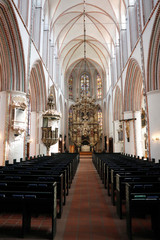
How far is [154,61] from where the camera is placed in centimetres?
1185

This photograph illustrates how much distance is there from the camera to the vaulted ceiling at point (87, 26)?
20.4 m

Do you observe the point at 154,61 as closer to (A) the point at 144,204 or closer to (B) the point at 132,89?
(B) the point at 132,89

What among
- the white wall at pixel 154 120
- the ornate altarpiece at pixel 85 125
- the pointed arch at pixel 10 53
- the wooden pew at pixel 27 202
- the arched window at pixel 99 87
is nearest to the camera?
the wooden pew at pixel 27 202

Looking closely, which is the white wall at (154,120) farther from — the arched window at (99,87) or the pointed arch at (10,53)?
the arched window at (99,87)

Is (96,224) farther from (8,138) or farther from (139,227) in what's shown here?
(8,138)

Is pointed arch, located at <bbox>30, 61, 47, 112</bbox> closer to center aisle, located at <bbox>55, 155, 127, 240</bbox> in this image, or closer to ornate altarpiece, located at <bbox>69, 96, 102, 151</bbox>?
ornate altarpiece, located at <bbox>69, 96, 102, 151</bbox>

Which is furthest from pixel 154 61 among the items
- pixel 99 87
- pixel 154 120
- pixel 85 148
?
pixel 99 87

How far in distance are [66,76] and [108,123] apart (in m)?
12.2

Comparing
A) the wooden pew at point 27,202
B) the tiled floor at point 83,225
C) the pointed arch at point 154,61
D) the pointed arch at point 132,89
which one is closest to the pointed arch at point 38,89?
the pointed arch at point 132,89

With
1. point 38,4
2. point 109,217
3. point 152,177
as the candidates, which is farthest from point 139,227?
point 38,4

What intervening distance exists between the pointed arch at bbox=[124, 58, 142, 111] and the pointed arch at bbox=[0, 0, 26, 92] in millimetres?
9578

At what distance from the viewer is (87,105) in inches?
1277

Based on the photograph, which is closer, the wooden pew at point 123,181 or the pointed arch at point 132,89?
the wooden pew at point 123,181

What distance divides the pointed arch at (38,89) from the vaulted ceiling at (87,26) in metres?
7.24
